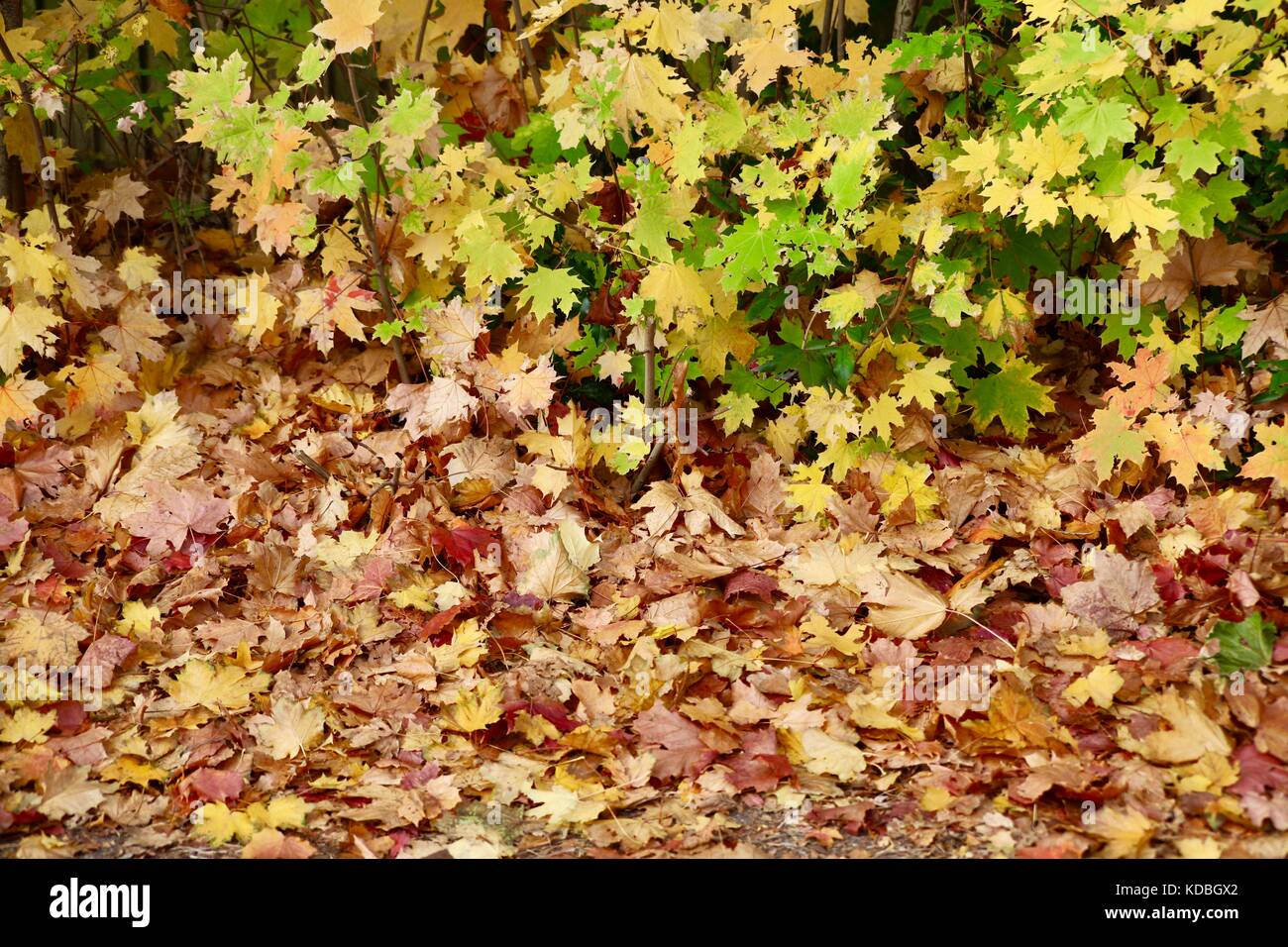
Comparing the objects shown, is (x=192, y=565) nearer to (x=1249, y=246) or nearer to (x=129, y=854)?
(x=129, y=854)

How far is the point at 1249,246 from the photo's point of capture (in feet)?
12.5

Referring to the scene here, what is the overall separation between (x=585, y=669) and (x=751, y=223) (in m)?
1.42

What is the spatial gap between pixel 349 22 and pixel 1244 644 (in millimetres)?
3005

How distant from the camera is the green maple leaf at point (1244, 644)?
2744 mm

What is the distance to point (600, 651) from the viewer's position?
3.21 meters

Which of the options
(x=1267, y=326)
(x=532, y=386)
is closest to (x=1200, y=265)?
(x=1267, y=326)

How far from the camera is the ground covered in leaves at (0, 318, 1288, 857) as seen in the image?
2547 mm

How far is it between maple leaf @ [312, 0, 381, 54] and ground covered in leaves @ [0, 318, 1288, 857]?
108 centimetres

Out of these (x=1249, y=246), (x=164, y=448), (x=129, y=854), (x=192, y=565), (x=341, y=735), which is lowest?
(x=129, y=854)

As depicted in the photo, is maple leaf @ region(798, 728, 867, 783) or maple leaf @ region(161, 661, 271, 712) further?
maple leaf @ region(161, 661, 271, 712)

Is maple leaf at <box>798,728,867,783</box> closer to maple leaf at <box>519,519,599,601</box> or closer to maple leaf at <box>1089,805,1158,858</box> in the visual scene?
maple leaf at <box>1089,805,1158,858</box>

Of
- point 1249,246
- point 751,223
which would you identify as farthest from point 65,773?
point 1249,246

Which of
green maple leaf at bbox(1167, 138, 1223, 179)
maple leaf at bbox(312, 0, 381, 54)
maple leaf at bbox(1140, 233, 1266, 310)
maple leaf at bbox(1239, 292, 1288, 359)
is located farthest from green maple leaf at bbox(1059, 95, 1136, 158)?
maple leaf at bbox(312, 0, 381, 54)

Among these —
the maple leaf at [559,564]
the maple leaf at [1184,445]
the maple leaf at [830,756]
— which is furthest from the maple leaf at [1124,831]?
the maple leaf at [559,564]
